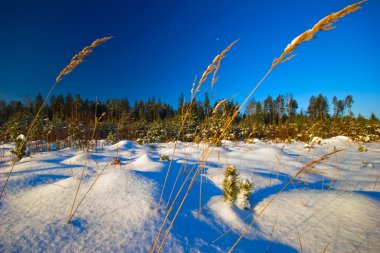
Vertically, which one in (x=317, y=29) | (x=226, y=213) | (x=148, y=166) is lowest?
(x=226, y=213)

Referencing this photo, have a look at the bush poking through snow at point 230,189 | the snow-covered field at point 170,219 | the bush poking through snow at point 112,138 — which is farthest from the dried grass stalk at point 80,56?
the bush poking through snow at point 112,138

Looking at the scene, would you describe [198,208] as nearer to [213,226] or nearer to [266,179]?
[213,226]

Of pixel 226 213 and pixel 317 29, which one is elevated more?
pixel 317 29

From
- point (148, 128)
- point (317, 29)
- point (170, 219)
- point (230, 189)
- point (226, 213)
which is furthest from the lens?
point (148, 128)

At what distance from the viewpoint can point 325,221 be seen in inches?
49.1

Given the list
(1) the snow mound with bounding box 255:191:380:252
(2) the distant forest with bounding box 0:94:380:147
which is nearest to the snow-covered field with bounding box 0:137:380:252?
(1) the snow mound with bounding box 255:191:380:252

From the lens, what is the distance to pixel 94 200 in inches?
53.4

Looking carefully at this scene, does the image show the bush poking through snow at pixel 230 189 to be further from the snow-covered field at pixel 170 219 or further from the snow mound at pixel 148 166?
the snow mound at pixel 148 166

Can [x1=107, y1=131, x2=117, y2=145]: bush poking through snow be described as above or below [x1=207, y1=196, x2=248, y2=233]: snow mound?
above

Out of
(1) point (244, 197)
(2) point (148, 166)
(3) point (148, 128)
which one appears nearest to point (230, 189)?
(1) point (244, 197)

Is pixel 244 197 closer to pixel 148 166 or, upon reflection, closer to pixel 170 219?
pixel 170 219

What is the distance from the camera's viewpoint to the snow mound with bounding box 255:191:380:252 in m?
1.05

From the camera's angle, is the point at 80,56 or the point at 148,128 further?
the point at 148,128

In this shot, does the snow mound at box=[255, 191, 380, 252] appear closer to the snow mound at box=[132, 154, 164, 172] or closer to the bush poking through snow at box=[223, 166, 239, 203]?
the bush poking through snow at box=[223, 166, 239, 203]
